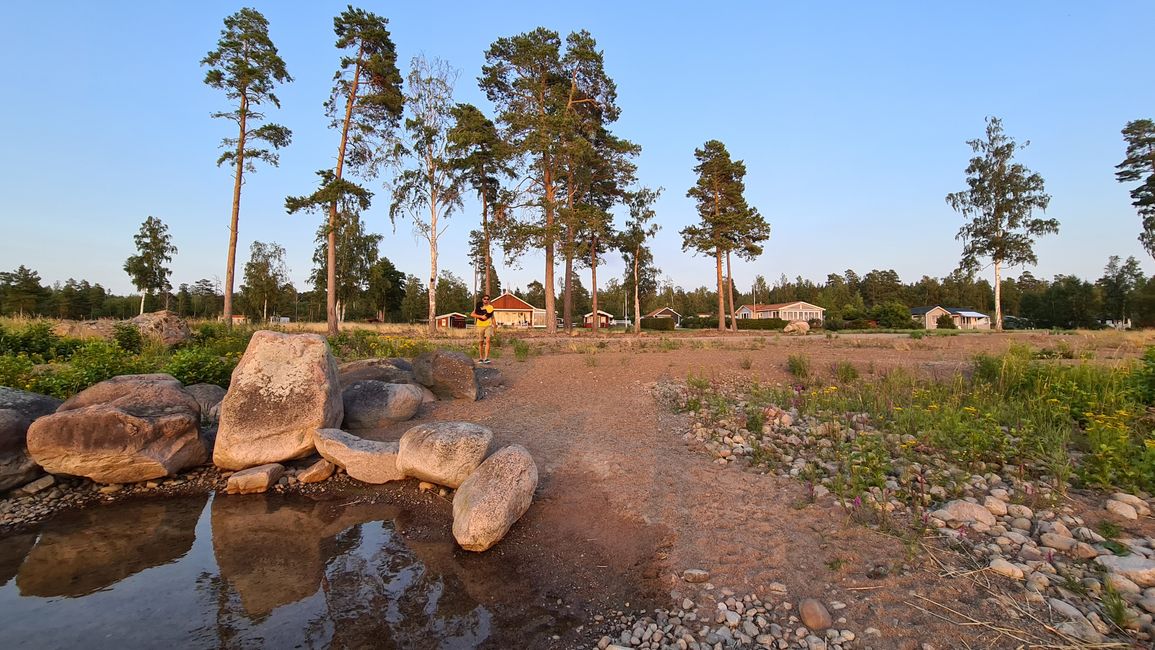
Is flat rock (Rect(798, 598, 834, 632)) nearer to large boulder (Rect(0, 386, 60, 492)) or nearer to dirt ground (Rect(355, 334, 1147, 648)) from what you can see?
dirt ground (Rect(355, 334, 1147, 648))

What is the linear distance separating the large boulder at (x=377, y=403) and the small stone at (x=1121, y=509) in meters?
7.71

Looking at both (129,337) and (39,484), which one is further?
(129,337)

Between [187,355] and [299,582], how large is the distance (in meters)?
6.56

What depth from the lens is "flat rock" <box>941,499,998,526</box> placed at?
154 inches

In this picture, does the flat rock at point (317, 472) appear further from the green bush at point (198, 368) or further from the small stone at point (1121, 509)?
the small stone at point (1121, 509)

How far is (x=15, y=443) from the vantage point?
5602 millimetres

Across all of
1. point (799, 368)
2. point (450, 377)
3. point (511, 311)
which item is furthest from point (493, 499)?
point (511, 311)

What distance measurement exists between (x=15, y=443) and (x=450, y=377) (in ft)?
17.1

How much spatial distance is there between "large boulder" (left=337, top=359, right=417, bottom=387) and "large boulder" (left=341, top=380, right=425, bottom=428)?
35.4 inches

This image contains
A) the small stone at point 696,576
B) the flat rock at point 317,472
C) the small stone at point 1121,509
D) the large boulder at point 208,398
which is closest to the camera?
the small stone at point 696,576

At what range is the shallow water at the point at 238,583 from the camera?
10.7ft

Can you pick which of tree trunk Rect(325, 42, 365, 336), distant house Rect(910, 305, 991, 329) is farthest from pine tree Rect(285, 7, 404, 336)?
distant house Rect(910, 305, 991, 329)

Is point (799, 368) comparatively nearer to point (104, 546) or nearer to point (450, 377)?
point (450, 377)

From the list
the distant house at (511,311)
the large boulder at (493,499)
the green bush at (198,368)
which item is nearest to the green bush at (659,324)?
the distant house at (511,311)
